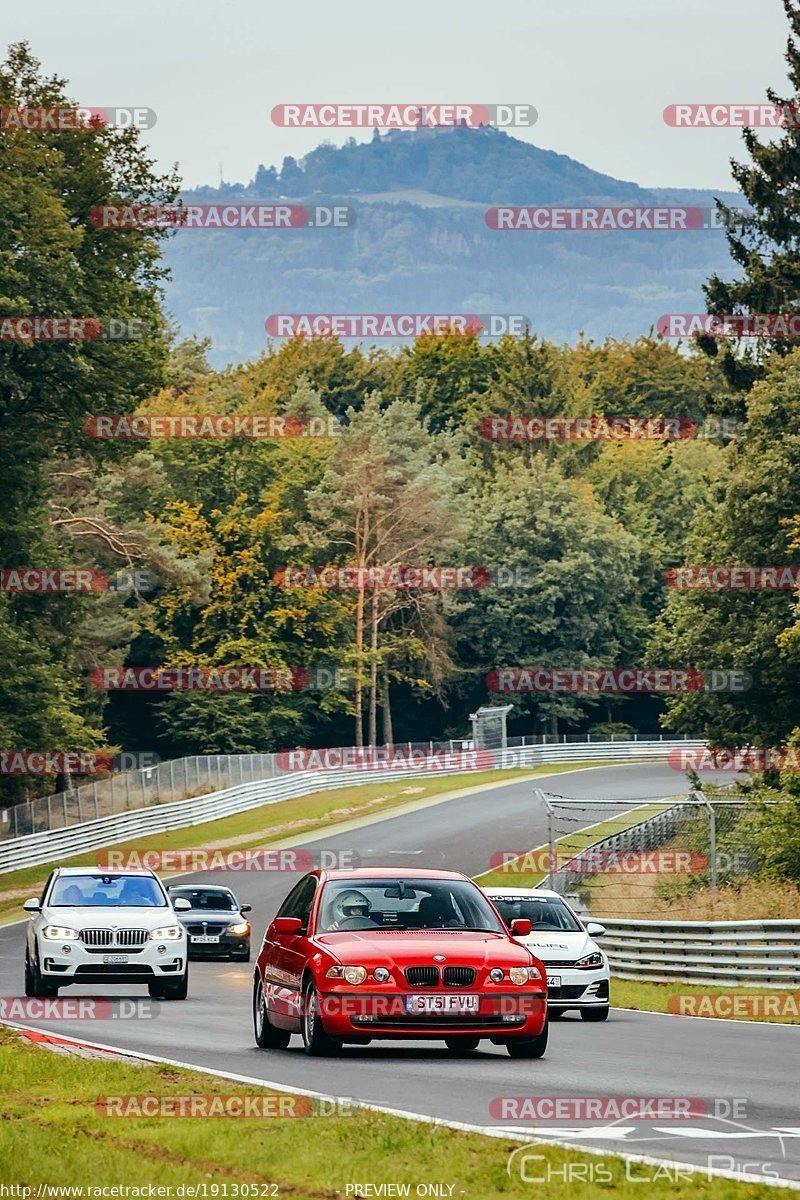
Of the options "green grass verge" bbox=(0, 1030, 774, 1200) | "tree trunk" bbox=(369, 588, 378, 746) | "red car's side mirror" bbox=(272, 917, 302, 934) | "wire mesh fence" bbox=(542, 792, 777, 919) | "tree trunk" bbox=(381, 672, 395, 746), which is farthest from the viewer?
"tree trunk" bbox=(381, 672, 395, 746)

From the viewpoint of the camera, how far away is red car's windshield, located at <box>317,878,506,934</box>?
1596 cm

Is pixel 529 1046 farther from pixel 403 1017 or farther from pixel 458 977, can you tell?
pixel 403 1017

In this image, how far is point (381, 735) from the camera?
10394cm

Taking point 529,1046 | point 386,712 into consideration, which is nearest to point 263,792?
point 386,712

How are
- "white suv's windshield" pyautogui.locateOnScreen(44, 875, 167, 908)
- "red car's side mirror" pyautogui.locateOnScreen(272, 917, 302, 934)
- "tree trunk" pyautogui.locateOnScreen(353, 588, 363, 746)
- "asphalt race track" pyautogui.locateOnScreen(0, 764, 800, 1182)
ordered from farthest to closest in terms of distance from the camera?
"tree trunk" pyautogui.locateOnScreen(353, 588, 363, 746) < "white suv's windshield" pyautogui.locateOnScreen(44, 875, 167, 908) < "red car's side mirror" pyautogui.locateOnScreen(272, 917, 302, 934) < "asphalt race track" pyautogui.locateOnScreen(0, 764, 800, 1182)

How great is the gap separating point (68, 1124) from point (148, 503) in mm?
79265

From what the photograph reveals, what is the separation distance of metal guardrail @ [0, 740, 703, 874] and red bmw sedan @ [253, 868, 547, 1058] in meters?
40.5

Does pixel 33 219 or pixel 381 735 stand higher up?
pixel 33 219

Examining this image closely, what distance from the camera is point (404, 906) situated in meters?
16.2

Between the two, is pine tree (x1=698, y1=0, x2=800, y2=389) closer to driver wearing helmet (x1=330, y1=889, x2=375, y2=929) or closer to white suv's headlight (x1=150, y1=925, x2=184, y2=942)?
white suv's headlight (x1=150, y1=925, x2=184, y2=942)

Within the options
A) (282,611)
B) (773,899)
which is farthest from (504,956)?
(282,611)

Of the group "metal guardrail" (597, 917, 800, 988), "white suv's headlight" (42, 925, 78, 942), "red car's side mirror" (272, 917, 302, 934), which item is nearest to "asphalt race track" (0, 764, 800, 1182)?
"red car's side mirror" (272, 917, 302, 934)

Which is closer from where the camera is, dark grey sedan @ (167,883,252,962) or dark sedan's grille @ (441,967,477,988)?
dark sedan's grille @ (441,967,477,988)

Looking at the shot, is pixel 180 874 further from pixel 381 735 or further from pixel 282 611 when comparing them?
pixel 381 735
